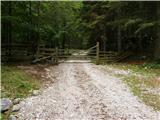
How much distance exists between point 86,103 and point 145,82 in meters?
4.53

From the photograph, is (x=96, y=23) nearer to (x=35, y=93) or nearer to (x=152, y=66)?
(x=152, y=66)

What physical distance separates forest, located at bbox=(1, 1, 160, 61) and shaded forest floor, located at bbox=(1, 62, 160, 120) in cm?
526

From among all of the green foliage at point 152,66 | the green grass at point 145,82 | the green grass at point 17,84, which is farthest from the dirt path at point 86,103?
the green foliage at point 152,66

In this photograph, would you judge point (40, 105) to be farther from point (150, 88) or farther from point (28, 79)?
point (150, 88)

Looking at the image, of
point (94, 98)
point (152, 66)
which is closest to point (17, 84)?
point (94, 98)

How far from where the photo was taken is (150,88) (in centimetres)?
1134

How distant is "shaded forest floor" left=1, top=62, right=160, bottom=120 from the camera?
7961 millimetres

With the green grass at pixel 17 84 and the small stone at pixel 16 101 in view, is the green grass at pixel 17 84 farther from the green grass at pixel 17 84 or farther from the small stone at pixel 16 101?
the small stone at pixel 16 101

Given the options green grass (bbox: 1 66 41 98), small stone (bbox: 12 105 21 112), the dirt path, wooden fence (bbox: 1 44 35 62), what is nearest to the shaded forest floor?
the dirt path

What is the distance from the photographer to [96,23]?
24844mm

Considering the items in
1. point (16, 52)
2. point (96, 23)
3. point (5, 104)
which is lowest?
point (5, 104)

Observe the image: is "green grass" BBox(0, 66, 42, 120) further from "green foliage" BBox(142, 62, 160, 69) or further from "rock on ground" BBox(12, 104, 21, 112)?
"green foliage" BBox(142, 62, 160, 69)

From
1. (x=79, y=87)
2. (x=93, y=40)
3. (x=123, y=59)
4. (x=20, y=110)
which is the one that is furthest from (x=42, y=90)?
(x=93, y=40)

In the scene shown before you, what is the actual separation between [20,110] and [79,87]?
146 inches
